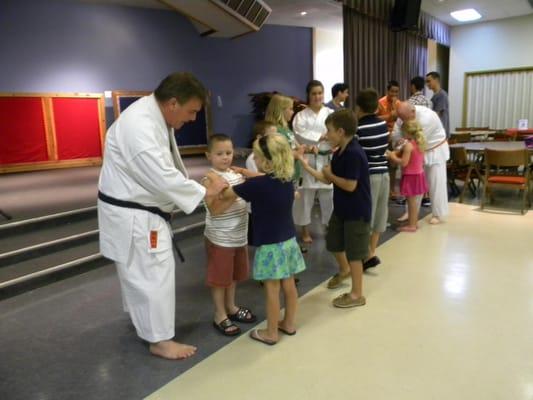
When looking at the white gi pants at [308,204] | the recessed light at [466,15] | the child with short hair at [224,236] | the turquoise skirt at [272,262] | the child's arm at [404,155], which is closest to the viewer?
the turquoise skirt at [272,262]

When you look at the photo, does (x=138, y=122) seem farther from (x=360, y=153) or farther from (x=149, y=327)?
(x=360, y=153)

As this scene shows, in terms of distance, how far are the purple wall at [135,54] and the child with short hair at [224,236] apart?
20.6 feet

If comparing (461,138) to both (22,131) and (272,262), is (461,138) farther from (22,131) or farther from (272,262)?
(22,131)

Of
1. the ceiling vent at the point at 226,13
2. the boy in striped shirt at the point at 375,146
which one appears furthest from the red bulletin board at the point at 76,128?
the boy in striped shirt at the point at 375,146

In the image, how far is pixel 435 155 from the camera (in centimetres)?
469

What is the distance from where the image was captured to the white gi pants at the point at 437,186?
186 inches

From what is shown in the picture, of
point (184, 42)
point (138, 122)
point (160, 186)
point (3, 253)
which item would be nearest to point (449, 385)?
point (160, 186)

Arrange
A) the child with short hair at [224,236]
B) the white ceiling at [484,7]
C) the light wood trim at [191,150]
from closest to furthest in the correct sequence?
1. the child with short hair at [224,236]
2. the white ceiling at [484,7]
3. the light wood trim at [191,150]

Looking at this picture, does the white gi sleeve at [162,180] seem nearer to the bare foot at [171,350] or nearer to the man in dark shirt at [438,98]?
the bare foot at [171,350]

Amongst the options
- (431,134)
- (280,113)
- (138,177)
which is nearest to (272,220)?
(138,177)

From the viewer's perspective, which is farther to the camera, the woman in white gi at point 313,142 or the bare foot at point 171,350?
the woman in white gi at point 313,142

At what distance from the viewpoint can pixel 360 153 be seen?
2.58 m

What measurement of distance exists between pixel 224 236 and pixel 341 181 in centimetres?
81

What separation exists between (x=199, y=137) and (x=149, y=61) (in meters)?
1.81
